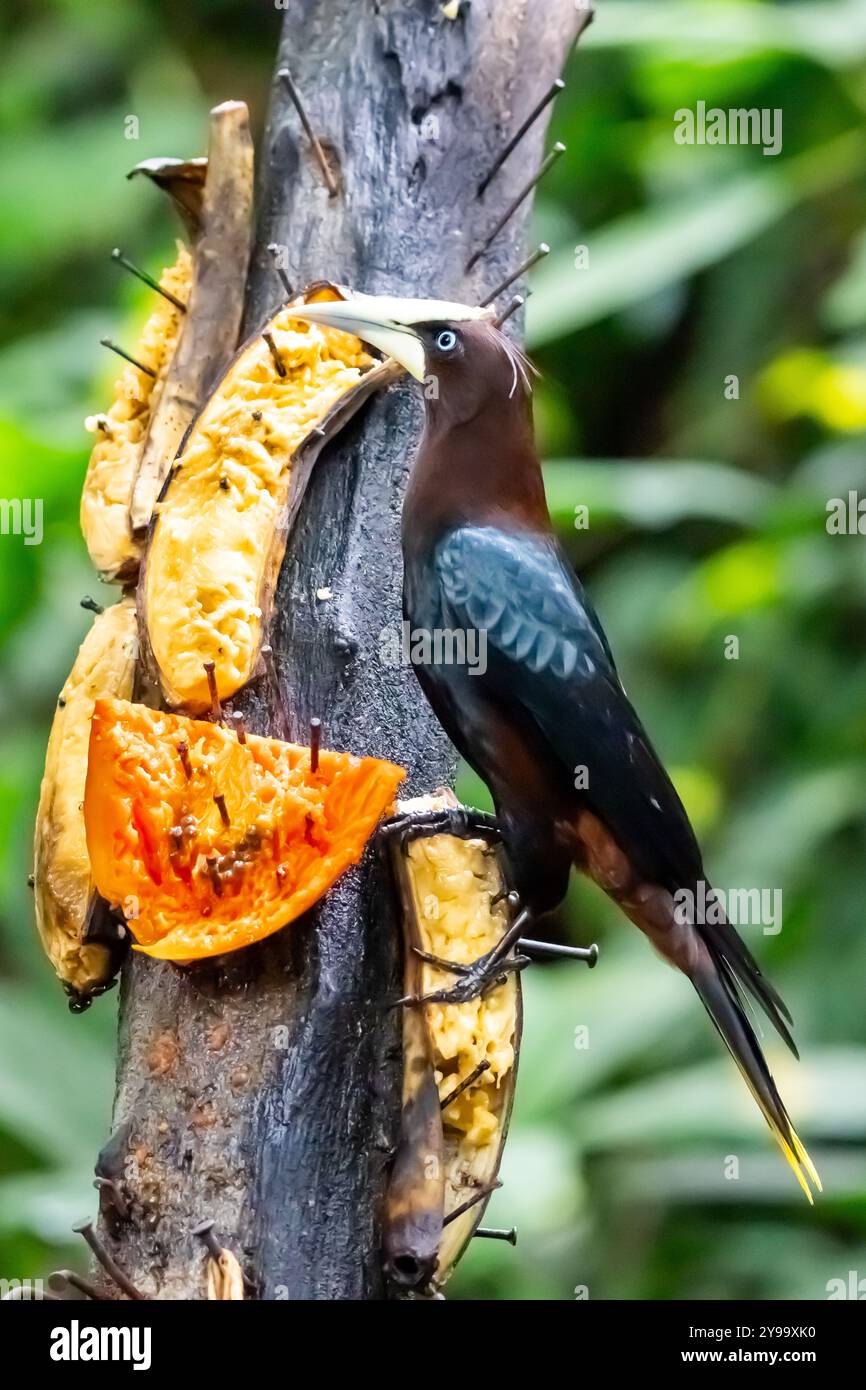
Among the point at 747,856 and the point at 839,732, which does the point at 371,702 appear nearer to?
the point at 747,856

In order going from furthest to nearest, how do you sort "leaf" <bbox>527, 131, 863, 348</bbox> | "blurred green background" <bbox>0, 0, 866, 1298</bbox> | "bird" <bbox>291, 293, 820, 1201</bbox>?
"leaf" <bbox>527, 131, 863, 348</bbox>, "blurred green background" <bbox>0, 0, 866, 1298</bbox>, "bird" <bbox>291, 293, 820, 1201</bbox>

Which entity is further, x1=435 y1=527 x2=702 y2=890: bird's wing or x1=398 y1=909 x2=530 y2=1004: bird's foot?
x1=435 y1=527 x2=702 y2=890: bird's wing

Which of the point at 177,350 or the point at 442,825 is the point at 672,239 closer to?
the point at 177,350

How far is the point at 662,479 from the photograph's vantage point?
16.4 feet

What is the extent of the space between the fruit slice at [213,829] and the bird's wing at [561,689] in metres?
0.36

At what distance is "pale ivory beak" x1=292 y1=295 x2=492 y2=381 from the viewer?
8.30 ft

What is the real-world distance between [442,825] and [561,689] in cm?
31

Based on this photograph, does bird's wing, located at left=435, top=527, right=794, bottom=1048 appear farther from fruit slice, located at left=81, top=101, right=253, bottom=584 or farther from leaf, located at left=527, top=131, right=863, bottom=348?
leaf, located at left=527, top=131, right=863, bottom=348

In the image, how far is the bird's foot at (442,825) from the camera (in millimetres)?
2418

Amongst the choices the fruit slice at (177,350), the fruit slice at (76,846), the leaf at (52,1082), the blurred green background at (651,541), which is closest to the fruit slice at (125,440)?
the fruit slice at (177,350)

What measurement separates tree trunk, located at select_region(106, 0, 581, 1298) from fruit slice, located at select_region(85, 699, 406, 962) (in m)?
0.13

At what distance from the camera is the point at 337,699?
2564 millimetres

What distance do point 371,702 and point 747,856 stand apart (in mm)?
2532

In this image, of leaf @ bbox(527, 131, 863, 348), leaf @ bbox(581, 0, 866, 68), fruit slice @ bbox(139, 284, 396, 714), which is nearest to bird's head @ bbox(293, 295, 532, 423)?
fruit slice @ bbox(139, 284, 396, 714)
